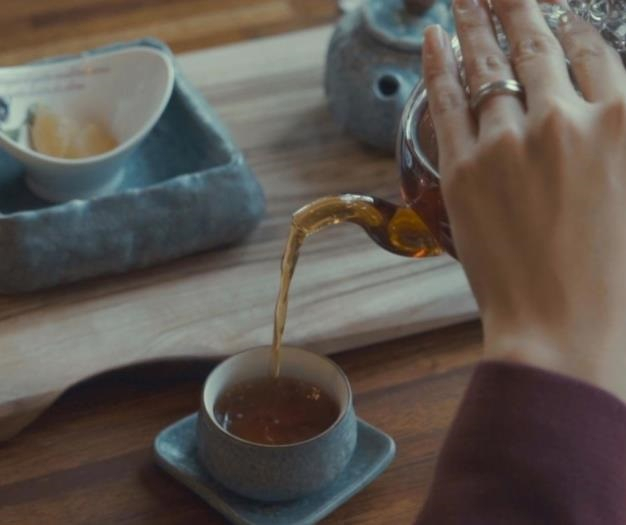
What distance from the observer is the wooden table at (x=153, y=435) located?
0.81 meters

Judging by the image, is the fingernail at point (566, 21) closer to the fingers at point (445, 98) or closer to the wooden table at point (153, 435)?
the fingers at point (445, 98)

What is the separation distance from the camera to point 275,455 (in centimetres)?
76

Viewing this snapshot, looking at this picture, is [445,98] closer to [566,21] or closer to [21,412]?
[566,21]

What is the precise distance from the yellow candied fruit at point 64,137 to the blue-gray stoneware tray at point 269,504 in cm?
28

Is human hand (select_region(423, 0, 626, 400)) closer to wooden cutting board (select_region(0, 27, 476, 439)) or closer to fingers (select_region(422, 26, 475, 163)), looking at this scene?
fingers (select_region(422, 26, 475, 163))

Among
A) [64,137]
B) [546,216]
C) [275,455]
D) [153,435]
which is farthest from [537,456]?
[64,137]

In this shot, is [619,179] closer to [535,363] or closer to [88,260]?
[535,363]

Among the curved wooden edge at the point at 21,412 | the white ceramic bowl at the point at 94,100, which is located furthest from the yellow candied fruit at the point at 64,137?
the curved wooden edge at the point at 21,412

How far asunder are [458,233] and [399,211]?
0.15m

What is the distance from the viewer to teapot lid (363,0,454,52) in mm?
1096

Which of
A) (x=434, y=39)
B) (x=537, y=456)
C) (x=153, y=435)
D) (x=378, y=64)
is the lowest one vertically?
(x=153, y=435)

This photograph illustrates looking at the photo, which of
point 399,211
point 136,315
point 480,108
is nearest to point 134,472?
point 136,315

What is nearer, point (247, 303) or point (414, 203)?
point (414, 203)

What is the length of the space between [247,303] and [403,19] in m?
0.33
